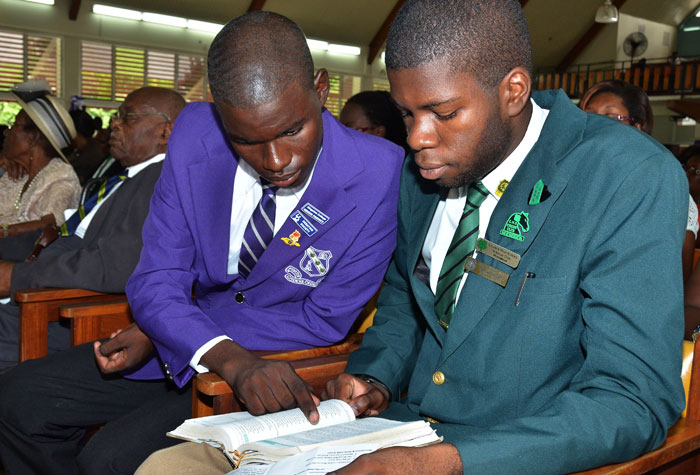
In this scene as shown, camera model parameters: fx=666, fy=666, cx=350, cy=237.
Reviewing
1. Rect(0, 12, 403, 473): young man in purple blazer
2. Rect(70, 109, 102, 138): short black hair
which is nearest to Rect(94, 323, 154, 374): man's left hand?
Rect(0, 12, 403, 473): young man in purple blazer

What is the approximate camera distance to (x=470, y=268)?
4.25 ft

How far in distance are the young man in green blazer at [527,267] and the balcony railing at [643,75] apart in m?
13.3

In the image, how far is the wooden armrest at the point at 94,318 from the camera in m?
2.11

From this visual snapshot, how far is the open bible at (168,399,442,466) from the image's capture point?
44.7 inches

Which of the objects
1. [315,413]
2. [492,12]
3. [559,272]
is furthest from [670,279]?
[315,413]

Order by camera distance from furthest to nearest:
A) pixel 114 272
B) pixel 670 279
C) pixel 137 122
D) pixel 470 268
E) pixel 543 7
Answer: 1. pixel 543 7
2. pixel 137 122
3. pixel 114 272
4. pixel 470 268
5. pixel 670 279

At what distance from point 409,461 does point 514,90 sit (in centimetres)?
70

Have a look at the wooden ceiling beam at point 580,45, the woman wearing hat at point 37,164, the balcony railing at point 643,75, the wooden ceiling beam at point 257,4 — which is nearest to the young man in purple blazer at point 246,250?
the woman wearing hat at point 37,164

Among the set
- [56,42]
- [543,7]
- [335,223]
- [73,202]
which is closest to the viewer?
[335,223]

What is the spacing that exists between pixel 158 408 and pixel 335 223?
706 mm

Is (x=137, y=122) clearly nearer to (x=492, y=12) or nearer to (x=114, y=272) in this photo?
(x=114, y=272)

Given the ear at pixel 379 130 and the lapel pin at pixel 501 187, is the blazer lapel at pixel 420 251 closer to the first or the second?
the lapel pin at pixel 501 187

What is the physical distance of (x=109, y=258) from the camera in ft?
7.77

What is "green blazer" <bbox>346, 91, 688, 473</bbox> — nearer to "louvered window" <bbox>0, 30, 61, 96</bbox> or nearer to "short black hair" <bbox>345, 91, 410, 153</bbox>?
"short black hair" <bbox>345, 91, 410, 153</bbox>
